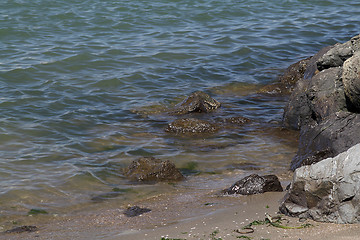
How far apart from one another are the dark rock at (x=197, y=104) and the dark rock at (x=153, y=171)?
3057mm

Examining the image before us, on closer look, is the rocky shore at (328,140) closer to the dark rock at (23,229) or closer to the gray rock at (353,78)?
the gray rock at (353,78)

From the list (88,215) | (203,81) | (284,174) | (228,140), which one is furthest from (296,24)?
(88,215)

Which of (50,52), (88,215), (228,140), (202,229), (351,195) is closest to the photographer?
(351,195)

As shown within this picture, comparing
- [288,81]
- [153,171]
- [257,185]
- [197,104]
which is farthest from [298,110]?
[288,81]

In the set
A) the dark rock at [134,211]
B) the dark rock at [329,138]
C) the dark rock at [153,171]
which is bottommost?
the dark rock at [153,171]

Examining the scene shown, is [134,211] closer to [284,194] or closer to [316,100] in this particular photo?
[284,194]

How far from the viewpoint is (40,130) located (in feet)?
33.6

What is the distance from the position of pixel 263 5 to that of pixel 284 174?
53.7 ft

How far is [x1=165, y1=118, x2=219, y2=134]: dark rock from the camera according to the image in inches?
399

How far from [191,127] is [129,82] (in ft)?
12.4

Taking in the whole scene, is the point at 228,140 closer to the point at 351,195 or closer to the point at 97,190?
the point at 97,190

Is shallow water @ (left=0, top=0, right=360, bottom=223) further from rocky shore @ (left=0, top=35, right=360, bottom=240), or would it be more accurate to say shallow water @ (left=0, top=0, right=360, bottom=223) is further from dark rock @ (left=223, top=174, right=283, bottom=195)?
dark rock @ (left=223, top=174, right=283, bottom=195)

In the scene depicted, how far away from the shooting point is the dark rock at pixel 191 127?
33.3 ft

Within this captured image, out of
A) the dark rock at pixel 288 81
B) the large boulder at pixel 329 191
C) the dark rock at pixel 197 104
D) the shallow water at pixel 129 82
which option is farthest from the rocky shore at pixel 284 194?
the dark rock at pixel 288 81
